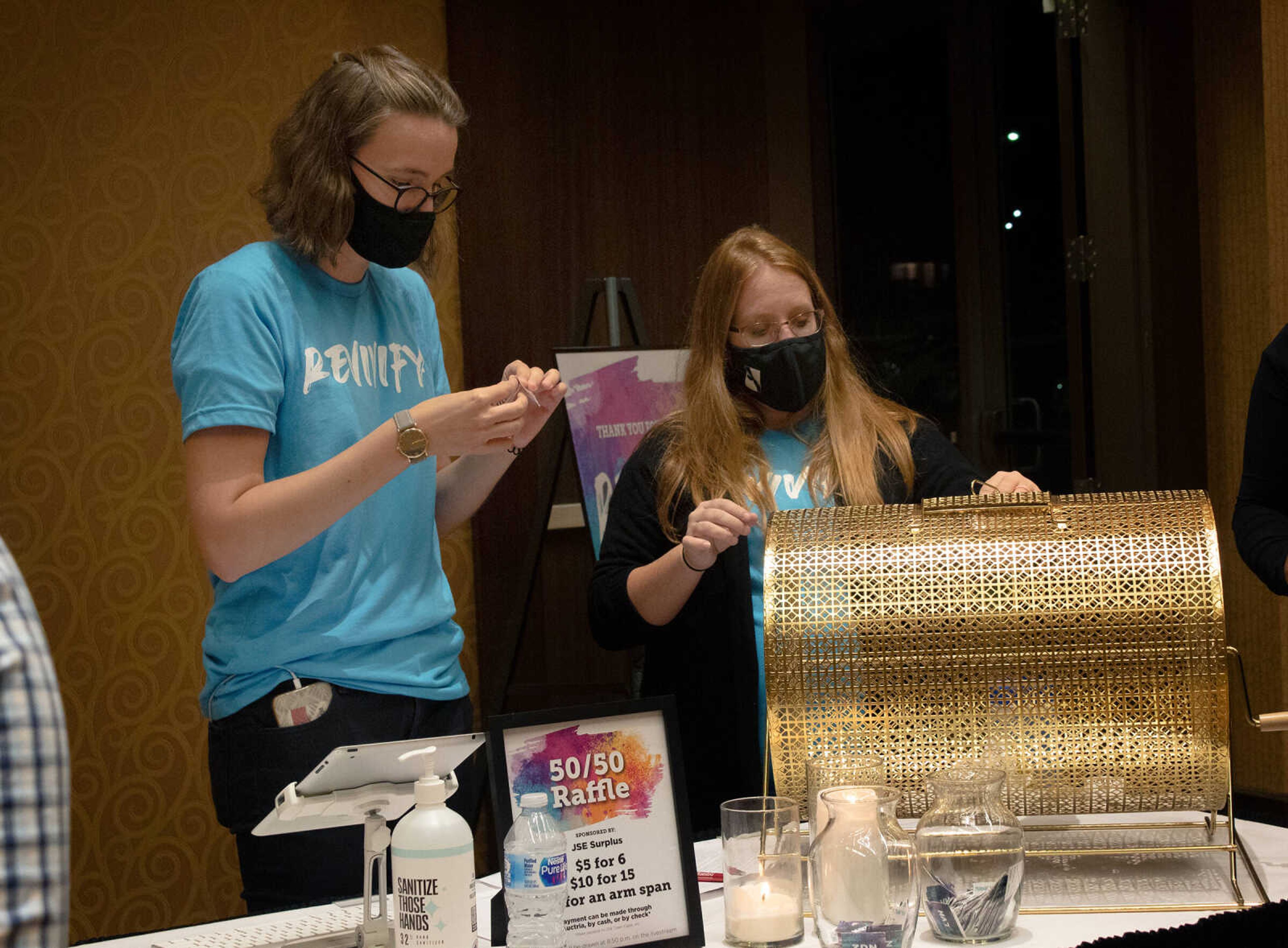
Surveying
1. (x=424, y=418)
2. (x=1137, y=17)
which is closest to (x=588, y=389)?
(x=424, y=418)

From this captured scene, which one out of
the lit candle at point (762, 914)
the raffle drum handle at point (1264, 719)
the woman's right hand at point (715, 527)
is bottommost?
the lit candle at point (762, 914)

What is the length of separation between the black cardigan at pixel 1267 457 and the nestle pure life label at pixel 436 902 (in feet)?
4.32

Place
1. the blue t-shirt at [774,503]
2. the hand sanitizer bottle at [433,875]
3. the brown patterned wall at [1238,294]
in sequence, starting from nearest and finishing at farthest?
the hand sanitizer bottle at [433,875], the blue t-shirt at [774,503], the brown patterned wall at [1238,294]

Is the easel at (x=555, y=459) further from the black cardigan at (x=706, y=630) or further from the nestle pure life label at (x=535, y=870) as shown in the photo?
the nestle pure life label at (x=535, y=870)

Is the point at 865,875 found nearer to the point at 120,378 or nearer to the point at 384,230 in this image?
the point at 384,230

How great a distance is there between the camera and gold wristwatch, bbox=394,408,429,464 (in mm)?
1444

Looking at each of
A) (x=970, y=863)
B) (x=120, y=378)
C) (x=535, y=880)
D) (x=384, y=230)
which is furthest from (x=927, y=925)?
(x=120, y=378)

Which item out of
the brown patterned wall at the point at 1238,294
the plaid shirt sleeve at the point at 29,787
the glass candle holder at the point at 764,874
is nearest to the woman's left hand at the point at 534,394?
the glass candle holder at the point at 764,874

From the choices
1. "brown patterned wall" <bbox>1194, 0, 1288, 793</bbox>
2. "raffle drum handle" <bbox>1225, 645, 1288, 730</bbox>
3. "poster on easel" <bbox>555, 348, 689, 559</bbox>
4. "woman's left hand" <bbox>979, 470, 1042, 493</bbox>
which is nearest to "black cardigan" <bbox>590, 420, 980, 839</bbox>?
"woman's left hand" <bbox>979, 470, 1042, 493</bbox>

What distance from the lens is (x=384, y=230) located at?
1581mm

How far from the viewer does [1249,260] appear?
371 centimetres

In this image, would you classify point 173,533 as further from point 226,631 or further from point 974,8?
point 974,8

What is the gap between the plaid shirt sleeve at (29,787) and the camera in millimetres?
539

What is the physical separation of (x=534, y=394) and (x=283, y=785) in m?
0.55
